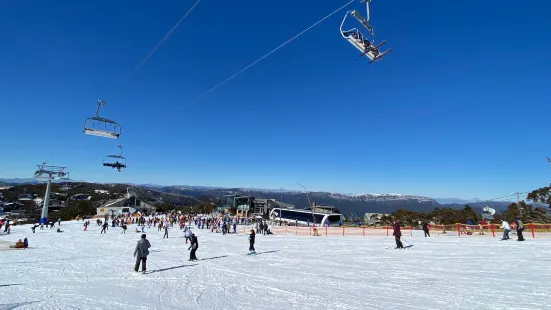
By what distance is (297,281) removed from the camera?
944 centimetres

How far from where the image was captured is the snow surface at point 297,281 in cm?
704

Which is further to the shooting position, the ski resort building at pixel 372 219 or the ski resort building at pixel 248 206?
the ski resort building at pixel 248 206

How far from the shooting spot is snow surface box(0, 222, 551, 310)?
7.04 metres

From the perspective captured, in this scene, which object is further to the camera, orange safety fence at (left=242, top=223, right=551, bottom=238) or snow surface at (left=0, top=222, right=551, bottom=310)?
orange safety fence at (left=242, top=223, right=551, bottom=238)

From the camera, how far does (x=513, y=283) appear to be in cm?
832

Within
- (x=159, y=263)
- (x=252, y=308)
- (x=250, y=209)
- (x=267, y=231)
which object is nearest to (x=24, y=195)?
(x=250, y=209)

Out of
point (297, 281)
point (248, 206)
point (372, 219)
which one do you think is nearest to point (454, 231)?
point (297, 281)

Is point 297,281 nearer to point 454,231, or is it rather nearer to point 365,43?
point 365,43

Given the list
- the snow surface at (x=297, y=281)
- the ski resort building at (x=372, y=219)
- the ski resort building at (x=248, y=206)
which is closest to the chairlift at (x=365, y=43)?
the snow surface at (x=297, y=281)

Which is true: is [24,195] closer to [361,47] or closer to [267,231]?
[267,231]

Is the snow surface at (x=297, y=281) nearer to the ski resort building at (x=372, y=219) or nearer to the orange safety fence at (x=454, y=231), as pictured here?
the orange safety fence at (x=454, y=231)

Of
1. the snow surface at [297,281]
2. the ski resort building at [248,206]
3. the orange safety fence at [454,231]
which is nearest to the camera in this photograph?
the snow surface at [297,281]

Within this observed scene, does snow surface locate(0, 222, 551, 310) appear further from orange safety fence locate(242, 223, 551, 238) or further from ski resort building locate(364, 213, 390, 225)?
ski resort building locate(364, 213, 390, 225)

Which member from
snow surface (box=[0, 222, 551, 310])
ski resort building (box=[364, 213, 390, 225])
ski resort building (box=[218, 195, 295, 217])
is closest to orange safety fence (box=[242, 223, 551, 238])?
snow surface (box=[0, 222, 551, 310])
